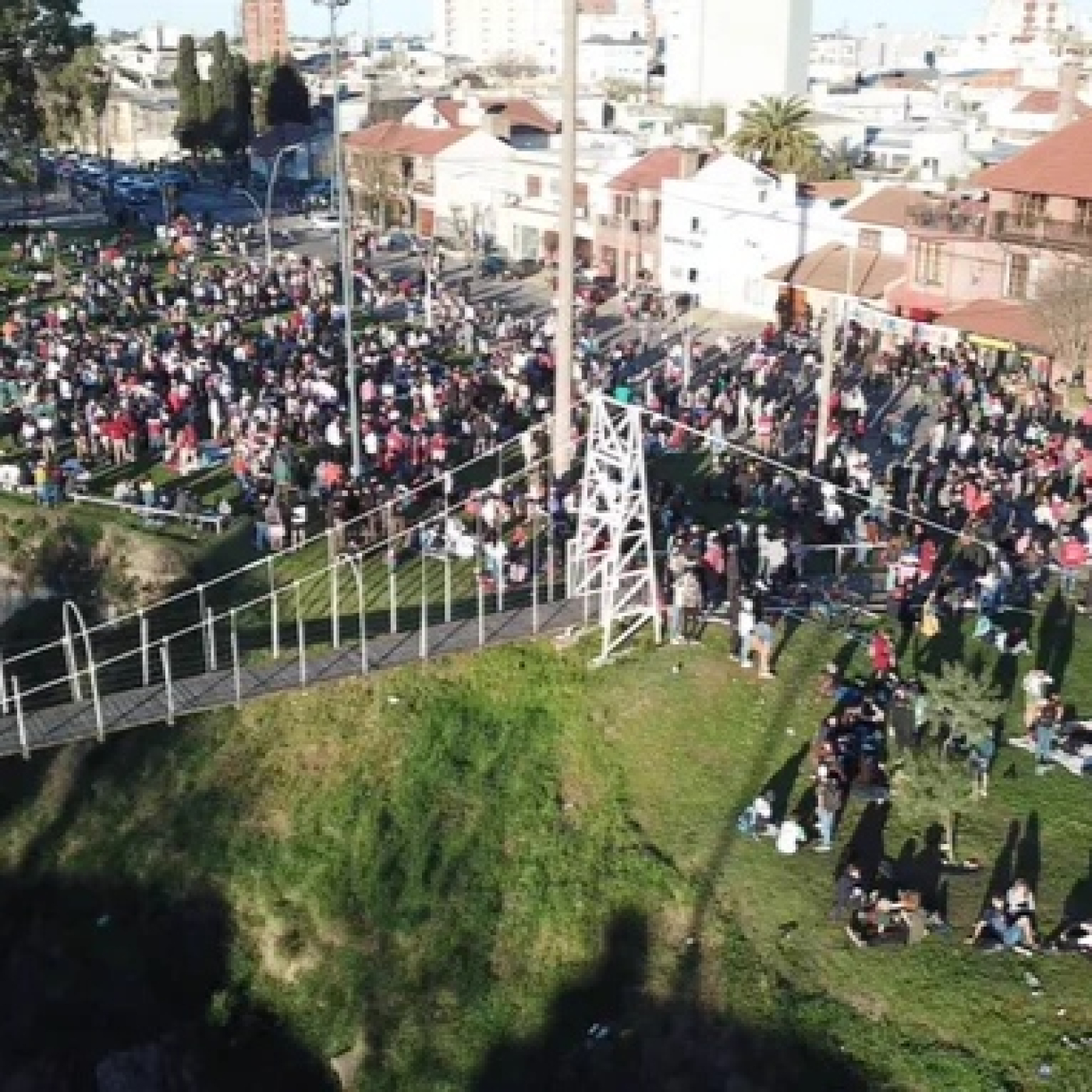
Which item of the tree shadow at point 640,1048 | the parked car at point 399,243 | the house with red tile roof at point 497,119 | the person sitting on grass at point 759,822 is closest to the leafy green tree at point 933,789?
the person sitting on grass at point 759,822

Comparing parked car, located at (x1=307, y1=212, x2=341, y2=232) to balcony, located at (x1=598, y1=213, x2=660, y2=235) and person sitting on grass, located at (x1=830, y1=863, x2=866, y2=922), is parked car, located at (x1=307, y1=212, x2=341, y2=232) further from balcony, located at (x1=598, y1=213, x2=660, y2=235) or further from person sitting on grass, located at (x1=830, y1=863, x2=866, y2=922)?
person sitting on grass, located at (x1=830, y1=863, x2=866, y2=922)

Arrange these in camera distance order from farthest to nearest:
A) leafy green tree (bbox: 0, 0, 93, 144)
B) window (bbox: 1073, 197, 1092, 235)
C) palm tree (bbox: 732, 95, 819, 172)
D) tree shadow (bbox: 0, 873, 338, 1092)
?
palm tree (bbox: 732, 95, 819, 172) < leafy green tree (bbox: 0, 0, 93, 144) < window (bbox: 1073, 197, 1092, 235) < tree shadow (bbox: 0, 873, 338, 1092)

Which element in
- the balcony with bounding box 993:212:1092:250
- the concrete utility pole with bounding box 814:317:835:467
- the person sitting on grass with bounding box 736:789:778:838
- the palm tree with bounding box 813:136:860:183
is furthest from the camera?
the palm tree with bounding box 813:136:860:183

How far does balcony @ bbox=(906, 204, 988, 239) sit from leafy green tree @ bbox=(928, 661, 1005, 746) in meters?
30.3

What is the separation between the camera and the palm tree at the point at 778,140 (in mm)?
65062

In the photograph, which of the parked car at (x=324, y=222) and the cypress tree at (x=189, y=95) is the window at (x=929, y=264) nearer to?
the parked car at (x=324, y=222)

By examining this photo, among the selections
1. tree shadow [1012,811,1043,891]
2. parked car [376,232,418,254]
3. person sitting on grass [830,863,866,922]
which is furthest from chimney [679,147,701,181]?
person sitting on grass [830,863,866,922]

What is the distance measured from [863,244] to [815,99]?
59742 millimetres

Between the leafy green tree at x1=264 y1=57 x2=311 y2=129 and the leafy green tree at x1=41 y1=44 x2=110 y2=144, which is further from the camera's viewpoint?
the leafy green tree at x1=264 y1=57 x2=311 y2=129

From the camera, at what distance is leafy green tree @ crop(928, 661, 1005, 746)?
58.5 ft

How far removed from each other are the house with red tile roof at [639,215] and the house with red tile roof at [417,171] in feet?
36.3

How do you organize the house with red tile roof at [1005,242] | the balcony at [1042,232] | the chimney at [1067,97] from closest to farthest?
the balcony at [1042,232], the house with red tile roof at [1005,242], the chimney at [1067,97]

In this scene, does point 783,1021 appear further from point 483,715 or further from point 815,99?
point 815,99

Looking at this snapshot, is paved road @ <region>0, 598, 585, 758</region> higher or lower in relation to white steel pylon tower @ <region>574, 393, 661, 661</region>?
lower
